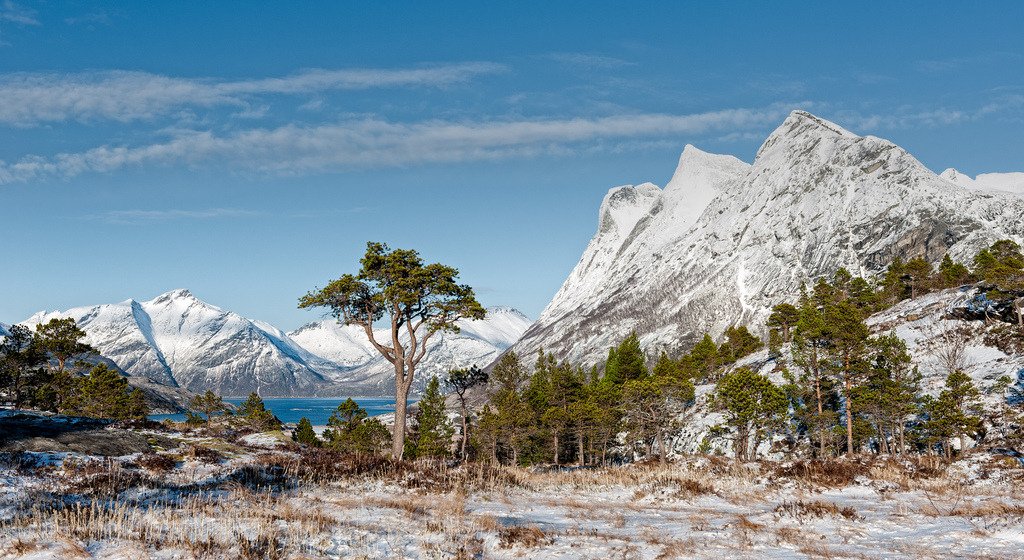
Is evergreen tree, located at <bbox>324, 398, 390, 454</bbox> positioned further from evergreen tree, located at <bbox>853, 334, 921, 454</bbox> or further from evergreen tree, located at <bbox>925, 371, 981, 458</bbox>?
evergreen tree, located at <bbox>925, 371, 981, 458</bbox>

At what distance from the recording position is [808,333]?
168 feet

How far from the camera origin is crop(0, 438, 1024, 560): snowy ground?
9438 mm

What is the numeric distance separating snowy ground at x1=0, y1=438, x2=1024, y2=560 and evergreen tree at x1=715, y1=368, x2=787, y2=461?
3395 centimetres

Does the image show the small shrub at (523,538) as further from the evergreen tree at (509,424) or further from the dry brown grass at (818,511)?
the evergreen tree at (509,424)

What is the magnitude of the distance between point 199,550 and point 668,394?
72.3 meters

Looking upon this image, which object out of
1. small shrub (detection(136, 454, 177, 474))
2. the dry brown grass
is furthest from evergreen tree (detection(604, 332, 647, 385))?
the dry brown grass

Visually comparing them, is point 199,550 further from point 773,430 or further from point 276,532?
point 773,430

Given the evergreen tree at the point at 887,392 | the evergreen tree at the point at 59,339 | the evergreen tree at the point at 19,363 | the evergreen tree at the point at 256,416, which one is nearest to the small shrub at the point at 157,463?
the evergreen tree at the point at 59,339

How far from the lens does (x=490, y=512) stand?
46.8 ft

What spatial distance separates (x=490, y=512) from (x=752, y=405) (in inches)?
1918

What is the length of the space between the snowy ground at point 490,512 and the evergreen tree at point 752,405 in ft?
111

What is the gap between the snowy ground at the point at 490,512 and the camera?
9.44 metres

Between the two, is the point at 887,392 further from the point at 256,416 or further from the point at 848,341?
the point at 256,416

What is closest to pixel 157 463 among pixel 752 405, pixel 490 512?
pixel 490 512
